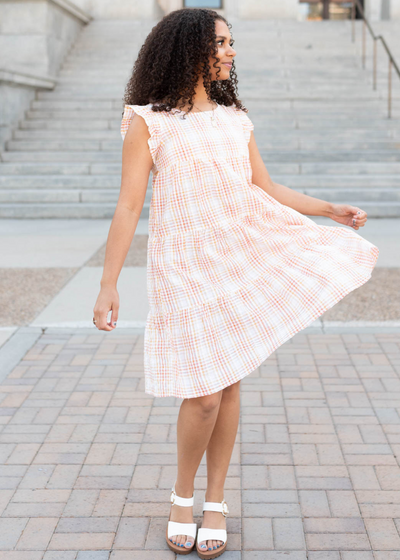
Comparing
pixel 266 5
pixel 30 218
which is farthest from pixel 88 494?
pixel 266 5

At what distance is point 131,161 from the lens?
2.24 metres

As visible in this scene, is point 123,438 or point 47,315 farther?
point 47,315

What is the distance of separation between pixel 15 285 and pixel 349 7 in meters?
18.1

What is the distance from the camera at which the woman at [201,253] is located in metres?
2.22

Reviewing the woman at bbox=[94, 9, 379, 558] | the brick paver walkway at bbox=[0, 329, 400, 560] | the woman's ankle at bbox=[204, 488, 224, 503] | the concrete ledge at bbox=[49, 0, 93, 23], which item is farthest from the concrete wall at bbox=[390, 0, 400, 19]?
the woman's ankle at bbox=[204, 488, 224, 503]

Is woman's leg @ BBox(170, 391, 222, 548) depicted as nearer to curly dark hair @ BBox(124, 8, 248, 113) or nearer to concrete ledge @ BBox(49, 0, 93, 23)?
curly dark hair @ BBox(124, 8, 248, 113)

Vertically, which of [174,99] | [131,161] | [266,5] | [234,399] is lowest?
[234,399]

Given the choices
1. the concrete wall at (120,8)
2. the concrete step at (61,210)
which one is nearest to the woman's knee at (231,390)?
the concrete step at (61,210)

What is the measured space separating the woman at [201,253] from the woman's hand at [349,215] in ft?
0.58

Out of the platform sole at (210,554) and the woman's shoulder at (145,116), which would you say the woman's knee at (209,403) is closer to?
the platform sole at (210,554)

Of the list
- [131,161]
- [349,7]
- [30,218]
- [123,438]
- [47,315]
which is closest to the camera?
[131,161]

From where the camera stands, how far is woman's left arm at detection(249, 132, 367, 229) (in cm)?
251

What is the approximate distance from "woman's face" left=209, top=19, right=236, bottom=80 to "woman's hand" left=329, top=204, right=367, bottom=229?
625mm

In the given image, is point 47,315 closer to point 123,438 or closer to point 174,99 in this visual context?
point 123,438
